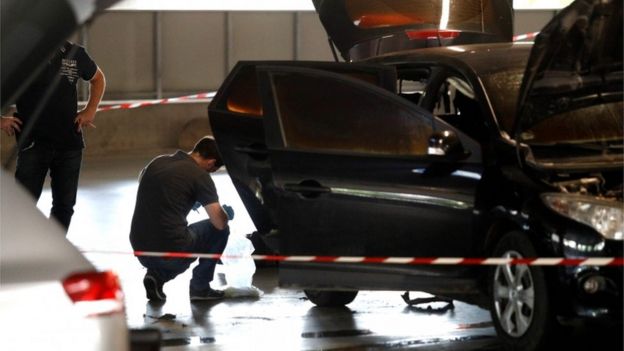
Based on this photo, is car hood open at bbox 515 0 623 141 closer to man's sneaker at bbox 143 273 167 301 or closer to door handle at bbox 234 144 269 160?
door handle at bbox 234 144 269 160

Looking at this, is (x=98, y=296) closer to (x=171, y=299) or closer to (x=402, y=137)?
(x=402, y=137)

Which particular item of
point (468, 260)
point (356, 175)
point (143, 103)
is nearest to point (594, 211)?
point (468, 260)

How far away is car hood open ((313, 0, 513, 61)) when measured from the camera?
9953 millimetres

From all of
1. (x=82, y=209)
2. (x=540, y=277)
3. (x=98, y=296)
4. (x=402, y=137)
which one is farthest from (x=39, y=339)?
(x=82, y=209)

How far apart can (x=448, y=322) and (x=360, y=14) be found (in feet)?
8.72

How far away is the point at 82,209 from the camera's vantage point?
13.5 m

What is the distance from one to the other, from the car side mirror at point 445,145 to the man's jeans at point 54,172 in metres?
3.71

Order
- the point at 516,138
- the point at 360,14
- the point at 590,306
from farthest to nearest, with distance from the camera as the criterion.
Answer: the point at 360,14
the point at 516,138
the point at 590,306

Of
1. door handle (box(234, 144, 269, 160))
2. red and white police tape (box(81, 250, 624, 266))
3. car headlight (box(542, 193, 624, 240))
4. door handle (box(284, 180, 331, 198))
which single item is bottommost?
red and white police tape (box(81, 250, 624, 266))

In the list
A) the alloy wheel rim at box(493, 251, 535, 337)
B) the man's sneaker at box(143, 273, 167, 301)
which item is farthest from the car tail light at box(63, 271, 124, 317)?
the man's sneaker at box(143, 273, 167, 301)

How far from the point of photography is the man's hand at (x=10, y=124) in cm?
1023

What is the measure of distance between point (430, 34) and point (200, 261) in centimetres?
230

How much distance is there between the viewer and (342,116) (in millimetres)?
7992

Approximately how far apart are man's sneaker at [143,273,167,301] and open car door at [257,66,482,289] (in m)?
1.47
